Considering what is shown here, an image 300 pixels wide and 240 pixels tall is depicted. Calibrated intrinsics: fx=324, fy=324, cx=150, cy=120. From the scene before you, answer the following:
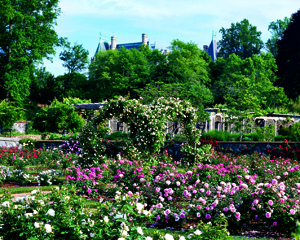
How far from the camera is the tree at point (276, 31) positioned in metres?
46.4

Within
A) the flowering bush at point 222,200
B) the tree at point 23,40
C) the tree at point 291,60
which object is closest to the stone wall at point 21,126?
the tree at point 23,40

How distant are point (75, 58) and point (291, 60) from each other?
25224 mm

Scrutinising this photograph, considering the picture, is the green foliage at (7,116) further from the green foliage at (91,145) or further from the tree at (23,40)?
the green foliage at (91,145)

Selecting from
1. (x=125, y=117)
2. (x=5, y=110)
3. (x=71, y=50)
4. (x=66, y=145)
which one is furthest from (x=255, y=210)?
(x=71, y=50)

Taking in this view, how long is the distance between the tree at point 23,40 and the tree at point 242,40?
2701 cm

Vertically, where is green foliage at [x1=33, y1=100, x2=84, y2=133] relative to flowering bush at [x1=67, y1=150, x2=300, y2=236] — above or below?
above

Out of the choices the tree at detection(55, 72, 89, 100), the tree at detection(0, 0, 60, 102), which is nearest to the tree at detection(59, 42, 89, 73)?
the tree at detection(55, 72, 89, 100)

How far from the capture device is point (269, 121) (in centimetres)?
2181

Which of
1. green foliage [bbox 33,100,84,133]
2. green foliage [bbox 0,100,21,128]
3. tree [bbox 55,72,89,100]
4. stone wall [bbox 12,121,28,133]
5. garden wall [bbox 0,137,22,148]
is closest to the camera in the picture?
garden wall [bbox 0,137,22,148]

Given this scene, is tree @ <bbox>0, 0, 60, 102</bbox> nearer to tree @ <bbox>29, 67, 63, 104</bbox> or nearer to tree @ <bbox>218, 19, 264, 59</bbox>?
tree @ <bbox>29, 67, 63, 104</bbox>

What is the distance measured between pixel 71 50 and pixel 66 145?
29046 millimetres

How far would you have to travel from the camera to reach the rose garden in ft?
11.2

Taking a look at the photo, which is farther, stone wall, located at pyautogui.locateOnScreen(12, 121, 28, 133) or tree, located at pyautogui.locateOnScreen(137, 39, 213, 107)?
tree, located at pyautogui.locateOnScreen(137, 39, 213, 107)

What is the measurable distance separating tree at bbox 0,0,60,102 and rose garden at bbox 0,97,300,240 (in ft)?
67.0
